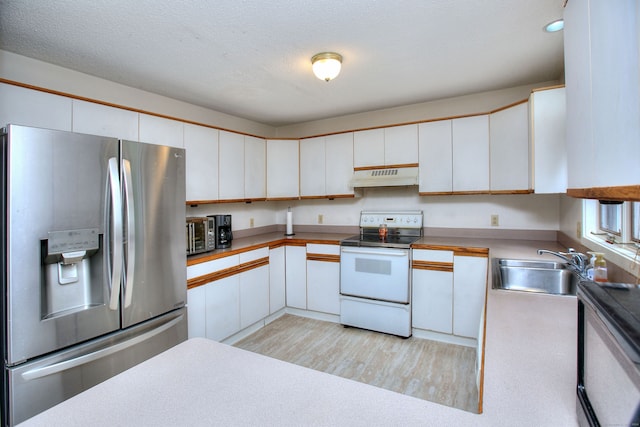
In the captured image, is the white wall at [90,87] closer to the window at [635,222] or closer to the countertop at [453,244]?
the countertop at [453,244]

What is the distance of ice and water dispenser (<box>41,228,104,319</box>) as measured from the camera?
1.55m

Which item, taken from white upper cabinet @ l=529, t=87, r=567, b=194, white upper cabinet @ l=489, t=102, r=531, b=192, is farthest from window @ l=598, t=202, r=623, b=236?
white upper cabinet @ l=489, t=102, r=531, b=192

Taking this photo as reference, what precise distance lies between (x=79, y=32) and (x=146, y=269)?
1436 millimetres

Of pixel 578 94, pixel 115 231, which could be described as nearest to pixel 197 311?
pixel 115 231

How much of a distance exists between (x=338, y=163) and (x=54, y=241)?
2632 millimetres

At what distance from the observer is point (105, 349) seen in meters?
1.77

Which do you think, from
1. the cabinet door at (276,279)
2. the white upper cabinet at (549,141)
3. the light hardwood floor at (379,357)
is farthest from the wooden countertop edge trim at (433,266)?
the cabinet door at (276,279)

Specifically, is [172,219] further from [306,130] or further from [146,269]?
[306,130]

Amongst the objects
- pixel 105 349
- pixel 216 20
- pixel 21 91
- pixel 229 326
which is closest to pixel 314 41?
pixel 216 20

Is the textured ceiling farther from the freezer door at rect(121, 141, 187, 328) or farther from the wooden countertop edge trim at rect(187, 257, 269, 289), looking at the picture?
the wooden countertop edge trim at rect(187, 257, 269, 289)

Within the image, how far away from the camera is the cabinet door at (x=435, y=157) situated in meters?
3.02

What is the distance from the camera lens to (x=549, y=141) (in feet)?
7.01

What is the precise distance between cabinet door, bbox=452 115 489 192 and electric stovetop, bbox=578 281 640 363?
2.41m

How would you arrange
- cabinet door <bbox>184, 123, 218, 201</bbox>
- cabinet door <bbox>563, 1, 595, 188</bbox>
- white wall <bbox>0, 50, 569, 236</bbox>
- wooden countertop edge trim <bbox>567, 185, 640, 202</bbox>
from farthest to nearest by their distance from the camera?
cabinet door <bbox>184, 123, 218, 201</bbox>
white wall <bbox>0, 50, 569, 236</bbox>
cabinet door <bbox>563, 1, 595, 188</bbox>
wooden countertop edge trim <bbox>567, 185, 640, 202</bbox>
